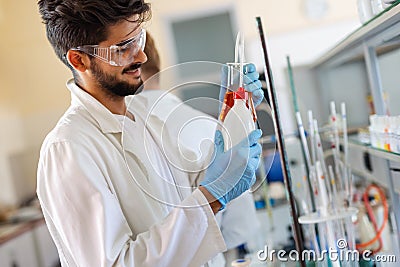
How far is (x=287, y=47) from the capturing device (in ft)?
17.9

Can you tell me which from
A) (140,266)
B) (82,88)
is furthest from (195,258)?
(82,88)

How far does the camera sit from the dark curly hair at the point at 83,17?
1.41 meters

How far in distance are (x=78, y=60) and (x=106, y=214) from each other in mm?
437

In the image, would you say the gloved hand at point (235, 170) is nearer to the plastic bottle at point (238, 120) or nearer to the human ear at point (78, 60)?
the plastic bottle at point (238, 120)

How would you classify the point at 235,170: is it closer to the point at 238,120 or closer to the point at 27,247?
the point at 238,120

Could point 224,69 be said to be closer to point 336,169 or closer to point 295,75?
point 336,169

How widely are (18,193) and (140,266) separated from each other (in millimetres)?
4217

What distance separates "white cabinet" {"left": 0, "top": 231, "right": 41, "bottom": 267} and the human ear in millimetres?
2643

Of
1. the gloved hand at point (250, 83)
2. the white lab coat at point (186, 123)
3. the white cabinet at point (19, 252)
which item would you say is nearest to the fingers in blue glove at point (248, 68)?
the gloved hand at point (250, 83)

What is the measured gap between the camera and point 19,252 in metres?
4.14

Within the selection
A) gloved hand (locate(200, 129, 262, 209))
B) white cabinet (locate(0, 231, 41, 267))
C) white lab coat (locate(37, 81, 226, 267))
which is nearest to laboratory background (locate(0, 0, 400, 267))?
white cabinet (locate(0, 231, 41, 267))

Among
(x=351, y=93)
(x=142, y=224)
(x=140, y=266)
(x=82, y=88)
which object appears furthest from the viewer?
(x=351, y=93)

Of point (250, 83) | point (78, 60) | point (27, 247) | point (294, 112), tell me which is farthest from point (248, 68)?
point (27, 247)

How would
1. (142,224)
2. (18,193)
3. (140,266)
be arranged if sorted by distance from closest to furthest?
(140,266)
(142,224)
(18,193)
